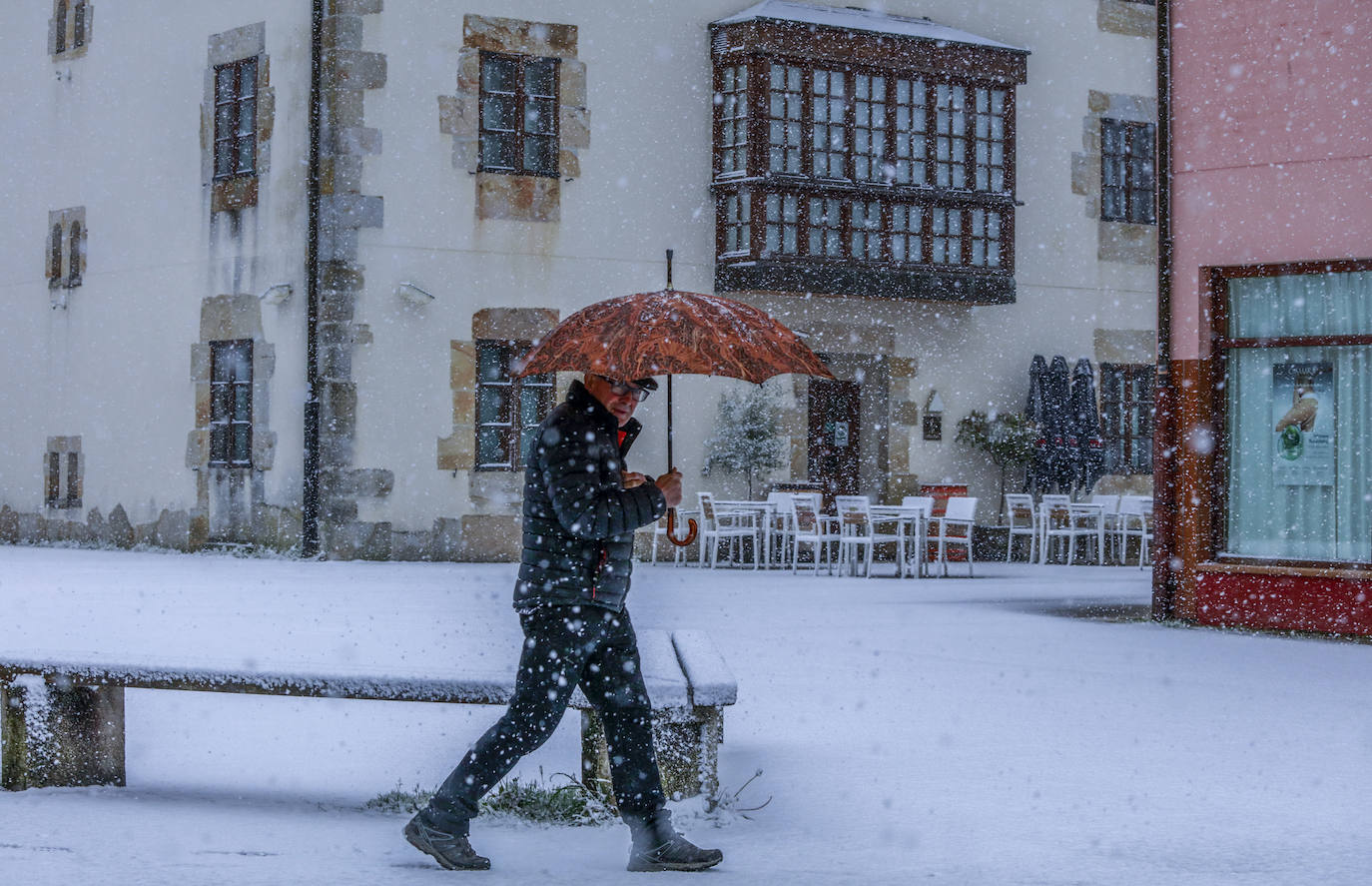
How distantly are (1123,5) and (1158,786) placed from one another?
18415 mm

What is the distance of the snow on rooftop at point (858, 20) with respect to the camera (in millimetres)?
20422

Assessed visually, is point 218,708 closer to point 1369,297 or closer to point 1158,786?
point 1158,786

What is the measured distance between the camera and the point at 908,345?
2175 cm

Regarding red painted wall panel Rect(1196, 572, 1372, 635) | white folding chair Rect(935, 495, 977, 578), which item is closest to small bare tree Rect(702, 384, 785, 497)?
white folding chair Rect(935, 495, 977, 578)

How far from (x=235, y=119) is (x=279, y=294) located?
7.60ft

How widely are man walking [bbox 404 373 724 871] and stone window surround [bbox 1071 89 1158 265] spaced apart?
18.6 metres

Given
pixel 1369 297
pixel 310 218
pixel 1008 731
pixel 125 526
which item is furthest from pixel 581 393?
pixel 125 526

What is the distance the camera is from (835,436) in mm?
22141

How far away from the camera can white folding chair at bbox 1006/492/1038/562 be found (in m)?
20.8

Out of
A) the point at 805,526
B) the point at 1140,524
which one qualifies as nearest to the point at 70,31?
the point at 805,526

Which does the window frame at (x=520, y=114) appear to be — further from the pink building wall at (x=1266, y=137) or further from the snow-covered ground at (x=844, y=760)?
the pink building wall at (x=1266, y=137)

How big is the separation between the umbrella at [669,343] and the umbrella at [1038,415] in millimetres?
16403

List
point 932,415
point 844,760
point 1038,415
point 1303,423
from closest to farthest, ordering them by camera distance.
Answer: point 844,760 → point 1303,423 → point 1038,415 → point 932,415

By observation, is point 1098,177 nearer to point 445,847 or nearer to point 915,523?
point 915,523
